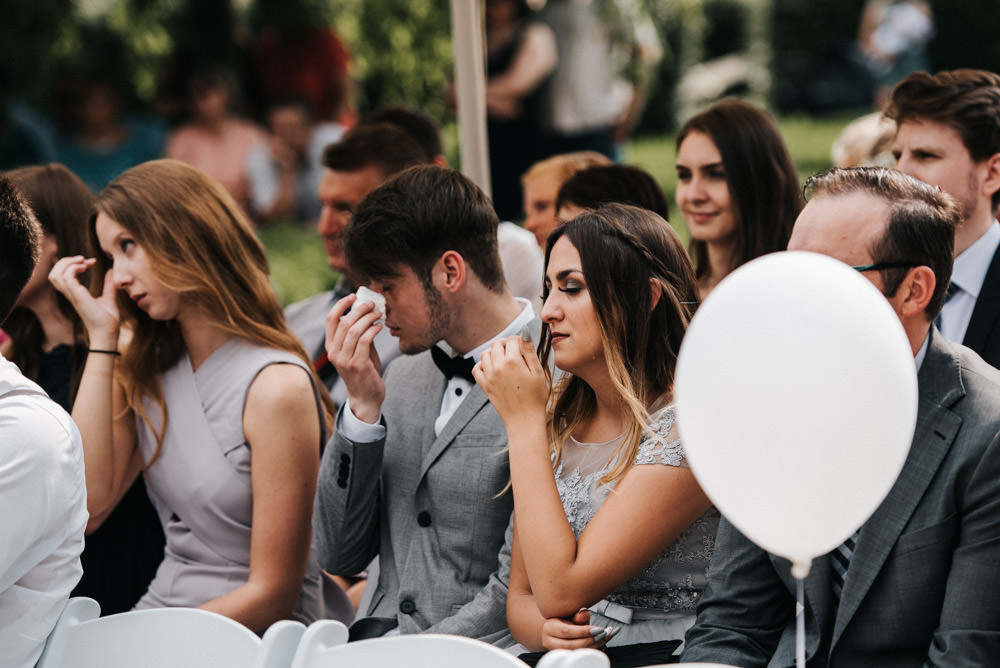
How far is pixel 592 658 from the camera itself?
1724 millimetres

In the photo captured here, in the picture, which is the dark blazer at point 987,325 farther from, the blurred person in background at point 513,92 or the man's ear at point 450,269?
the blurred person in background at point 513,92

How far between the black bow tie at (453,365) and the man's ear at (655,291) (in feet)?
1.92

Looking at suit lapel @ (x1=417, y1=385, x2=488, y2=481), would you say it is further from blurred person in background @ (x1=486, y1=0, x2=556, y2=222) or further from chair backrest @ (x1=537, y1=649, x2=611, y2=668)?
blurred person in background @ (x1=486, y1=0, x2=556, y2=222)

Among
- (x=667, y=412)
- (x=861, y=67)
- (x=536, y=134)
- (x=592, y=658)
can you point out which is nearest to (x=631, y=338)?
(x=667, y=412)

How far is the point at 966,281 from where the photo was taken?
10.6 feet

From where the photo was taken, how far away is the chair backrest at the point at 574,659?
1.69 metres

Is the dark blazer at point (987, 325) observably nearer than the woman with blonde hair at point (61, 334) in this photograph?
Yes

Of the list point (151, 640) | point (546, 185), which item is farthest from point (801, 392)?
point (546, 185)

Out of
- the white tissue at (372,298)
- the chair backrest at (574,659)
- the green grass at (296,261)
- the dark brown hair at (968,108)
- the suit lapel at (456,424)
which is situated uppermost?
the dark brown hair at (968,108)

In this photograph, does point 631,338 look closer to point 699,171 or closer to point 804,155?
point 699,171

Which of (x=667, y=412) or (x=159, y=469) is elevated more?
(x=667, y=412)

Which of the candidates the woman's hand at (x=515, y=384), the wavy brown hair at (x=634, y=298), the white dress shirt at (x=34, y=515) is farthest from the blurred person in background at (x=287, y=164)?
the white dress shirt at (x=34, y=515)

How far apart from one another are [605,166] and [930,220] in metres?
1.86

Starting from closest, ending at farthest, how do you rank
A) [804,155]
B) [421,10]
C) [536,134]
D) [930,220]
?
[930,220] < [536,134] < [421,10] < [804,155]
